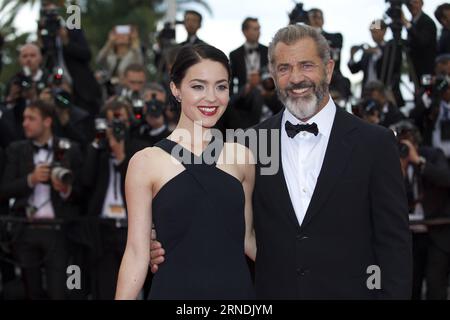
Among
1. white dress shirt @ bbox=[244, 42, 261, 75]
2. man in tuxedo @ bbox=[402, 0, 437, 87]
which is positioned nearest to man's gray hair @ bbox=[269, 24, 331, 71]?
man in tuxedo @ bbox=[402, 0, 437, 87]

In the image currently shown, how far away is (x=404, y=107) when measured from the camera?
24.5 ft

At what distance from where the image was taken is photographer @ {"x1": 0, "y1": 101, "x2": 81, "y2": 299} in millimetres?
6924

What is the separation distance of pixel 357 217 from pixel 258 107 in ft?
12.6

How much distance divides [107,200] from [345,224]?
149 inches

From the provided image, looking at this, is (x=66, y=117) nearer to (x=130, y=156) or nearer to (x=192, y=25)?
(x=130, y=156)

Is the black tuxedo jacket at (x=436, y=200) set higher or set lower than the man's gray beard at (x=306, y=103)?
lower

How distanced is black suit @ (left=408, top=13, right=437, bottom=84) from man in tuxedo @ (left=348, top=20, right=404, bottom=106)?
13cm

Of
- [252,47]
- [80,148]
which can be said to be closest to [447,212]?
[252,47]

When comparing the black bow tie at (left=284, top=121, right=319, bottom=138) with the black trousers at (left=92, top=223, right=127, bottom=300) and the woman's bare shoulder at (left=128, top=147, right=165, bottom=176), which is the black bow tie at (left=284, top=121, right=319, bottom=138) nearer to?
the woman's bare shoulder at (left=128, top=147, right=165, bottom=176)

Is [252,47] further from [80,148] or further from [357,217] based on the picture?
[357,217]

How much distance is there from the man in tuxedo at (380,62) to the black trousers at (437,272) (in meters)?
1.30

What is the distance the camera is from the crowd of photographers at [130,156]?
669 cm

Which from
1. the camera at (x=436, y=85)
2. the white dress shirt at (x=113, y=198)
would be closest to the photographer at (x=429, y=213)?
the camera at (x=436, y=85)

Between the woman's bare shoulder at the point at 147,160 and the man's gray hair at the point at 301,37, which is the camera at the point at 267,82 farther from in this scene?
the woman's bare shoulder at the point at 147,160
